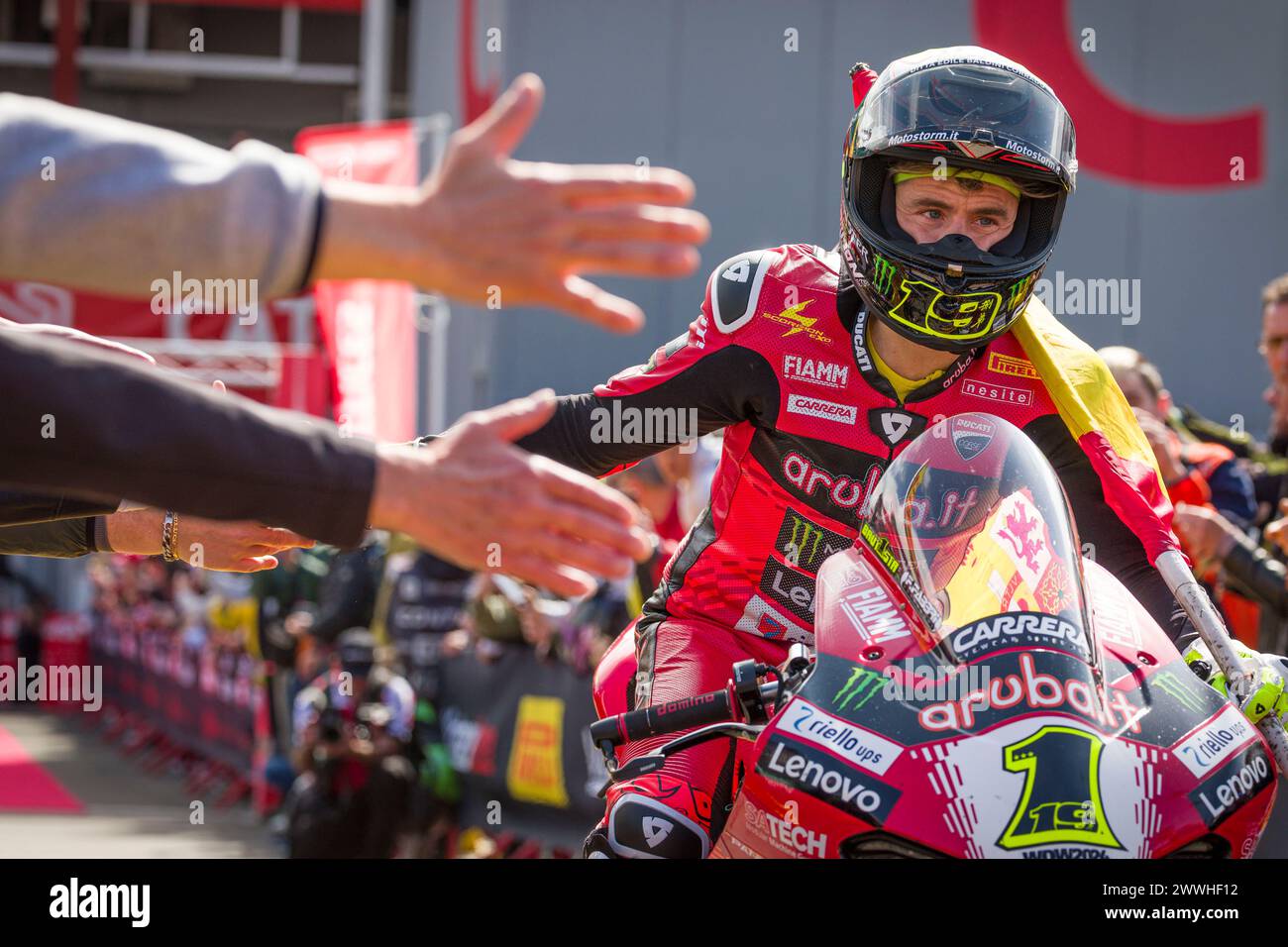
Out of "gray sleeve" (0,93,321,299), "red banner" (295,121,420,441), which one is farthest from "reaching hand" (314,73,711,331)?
"red banner" (295,121,420,441)

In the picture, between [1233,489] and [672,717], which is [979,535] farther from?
[1233,489]

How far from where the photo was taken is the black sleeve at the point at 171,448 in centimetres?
229

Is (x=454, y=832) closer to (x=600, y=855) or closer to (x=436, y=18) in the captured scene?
(x=600, y=855)

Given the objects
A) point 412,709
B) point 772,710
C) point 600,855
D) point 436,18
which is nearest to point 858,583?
point 772,710

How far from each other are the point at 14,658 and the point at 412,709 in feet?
49.9

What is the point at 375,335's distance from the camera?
1120cm

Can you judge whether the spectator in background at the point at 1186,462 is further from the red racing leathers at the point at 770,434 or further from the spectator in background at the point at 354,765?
the spectator in background at the point at 354,765

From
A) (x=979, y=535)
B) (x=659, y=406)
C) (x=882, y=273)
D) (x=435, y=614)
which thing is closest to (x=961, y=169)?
(x=882, y=273)

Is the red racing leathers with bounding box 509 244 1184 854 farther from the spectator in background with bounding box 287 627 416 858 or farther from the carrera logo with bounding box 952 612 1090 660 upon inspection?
the spectator in background with bounding box 287 627 416 858

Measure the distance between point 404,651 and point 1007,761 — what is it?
7.44m

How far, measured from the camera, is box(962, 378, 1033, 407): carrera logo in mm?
3830

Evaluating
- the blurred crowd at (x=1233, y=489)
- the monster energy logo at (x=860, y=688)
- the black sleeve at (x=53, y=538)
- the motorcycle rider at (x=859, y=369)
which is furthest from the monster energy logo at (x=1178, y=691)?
the blurred crowd at (x=1233, y=489)

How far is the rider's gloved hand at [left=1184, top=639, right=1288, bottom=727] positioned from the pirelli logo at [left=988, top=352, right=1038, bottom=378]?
2.86 feet
